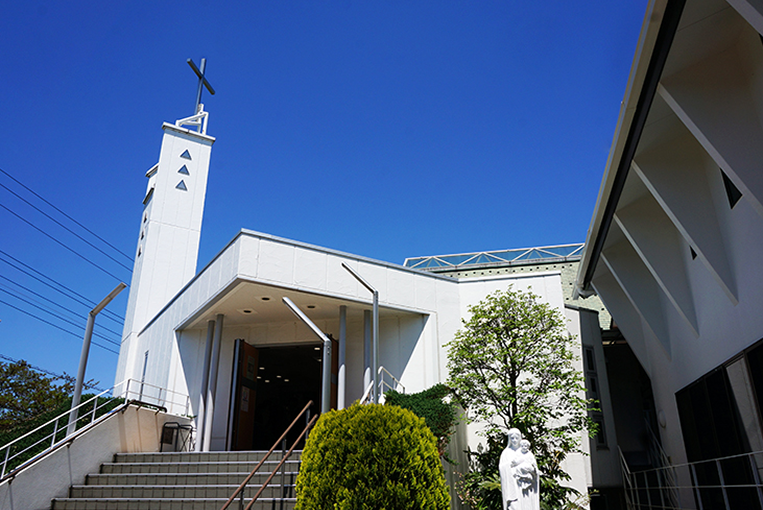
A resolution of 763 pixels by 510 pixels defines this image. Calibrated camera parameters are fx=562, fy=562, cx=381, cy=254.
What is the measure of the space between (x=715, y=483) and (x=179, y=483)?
1047 cm

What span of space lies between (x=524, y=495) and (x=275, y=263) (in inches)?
309

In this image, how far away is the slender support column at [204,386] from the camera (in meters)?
15.1

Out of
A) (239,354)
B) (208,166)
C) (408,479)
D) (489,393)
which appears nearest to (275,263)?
(239,354)

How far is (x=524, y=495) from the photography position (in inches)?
318

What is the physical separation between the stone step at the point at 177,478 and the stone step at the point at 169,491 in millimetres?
410

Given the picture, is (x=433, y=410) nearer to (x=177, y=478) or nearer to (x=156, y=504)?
(x=177, y=478)

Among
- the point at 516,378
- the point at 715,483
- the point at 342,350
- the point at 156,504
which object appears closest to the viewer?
the point at 156,504

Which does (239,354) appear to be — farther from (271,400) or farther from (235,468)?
(271,400)

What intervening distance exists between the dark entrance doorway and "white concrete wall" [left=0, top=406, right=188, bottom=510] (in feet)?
6.94

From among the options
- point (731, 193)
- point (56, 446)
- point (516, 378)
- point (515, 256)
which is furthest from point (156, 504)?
point (515, 256)

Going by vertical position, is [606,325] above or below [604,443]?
above

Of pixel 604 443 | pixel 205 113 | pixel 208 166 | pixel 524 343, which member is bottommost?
pixel 604 443

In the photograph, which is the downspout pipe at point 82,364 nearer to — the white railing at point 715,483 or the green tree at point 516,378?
the green tree at point 516,378

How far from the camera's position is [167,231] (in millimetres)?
21578
